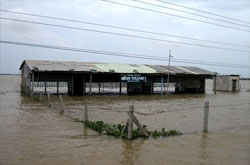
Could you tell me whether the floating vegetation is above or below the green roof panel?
below

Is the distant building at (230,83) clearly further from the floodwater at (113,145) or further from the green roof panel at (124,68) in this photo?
the floodwater at (113,145)

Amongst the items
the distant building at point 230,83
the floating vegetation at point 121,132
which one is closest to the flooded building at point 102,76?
the distant building at point 230,83

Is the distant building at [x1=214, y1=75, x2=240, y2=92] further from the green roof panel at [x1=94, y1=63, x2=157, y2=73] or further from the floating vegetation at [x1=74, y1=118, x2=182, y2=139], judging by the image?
the floating vegetation at [x1=74, y1=118, x2=182, y2=139]

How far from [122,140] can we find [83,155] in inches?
80.1

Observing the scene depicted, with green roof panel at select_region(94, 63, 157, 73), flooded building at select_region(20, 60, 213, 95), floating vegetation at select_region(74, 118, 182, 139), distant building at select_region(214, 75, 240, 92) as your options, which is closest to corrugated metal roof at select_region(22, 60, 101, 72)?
flooded building at select_region(20, 60, 213, 95)

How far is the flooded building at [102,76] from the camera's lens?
30969mm

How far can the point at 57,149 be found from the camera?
9758 mm

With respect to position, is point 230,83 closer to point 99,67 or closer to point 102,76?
point 102,76

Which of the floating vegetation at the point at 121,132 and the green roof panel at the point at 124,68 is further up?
the green roof panel at the point at 124,68

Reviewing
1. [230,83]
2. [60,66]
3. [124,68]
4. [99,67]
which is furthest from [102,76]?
[230,83]

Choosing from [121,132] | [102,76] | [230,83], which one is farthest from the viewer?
[230,83]

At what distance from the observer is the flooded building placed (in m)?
31.0

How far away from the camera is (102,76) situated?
35.2m

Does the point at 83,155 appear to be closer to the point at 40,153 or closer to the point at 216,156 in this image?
the point at 40,153
